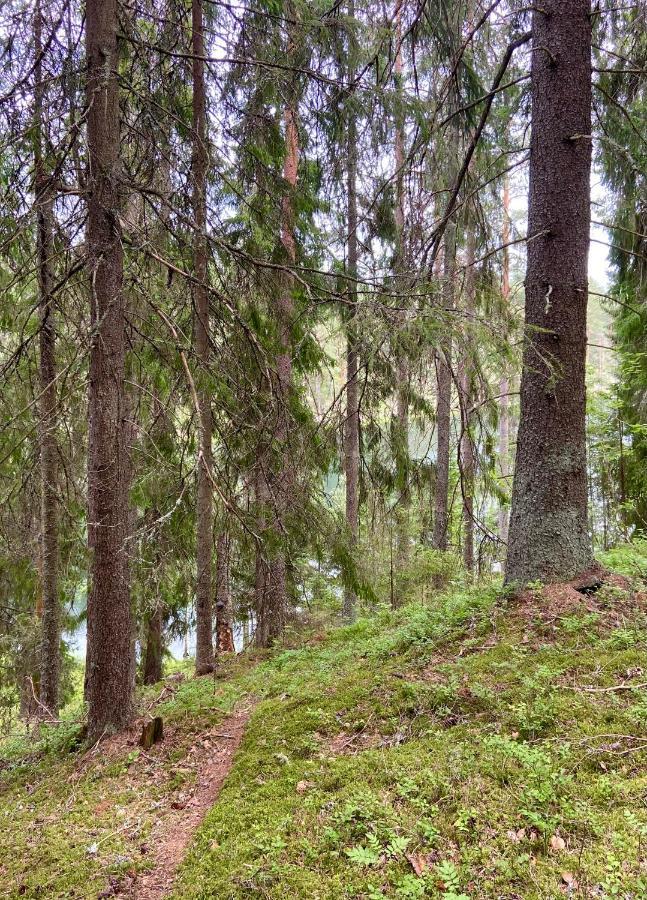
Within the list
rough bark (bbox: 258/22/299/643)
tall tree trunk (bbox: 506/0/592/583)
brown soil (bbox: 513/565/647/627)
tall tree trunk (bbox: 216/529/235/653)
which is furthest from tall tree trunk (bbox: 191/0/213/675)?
brown soil (bbox: 513/565/647/627)

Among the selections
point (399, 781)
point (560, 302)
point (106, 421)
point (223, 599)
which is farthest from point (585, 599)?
point (223, 599)

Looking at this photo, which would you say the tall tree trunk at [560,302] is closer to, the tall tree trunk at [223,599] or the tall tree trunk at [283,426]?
the tall tree trunk at [283,426]

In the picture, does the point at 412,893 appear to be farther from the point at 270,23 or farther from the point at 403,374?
the point at 270,23

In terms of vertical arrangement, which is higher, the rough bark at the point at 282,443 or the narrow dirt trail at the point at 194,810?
the rough bark at the point at 282,443

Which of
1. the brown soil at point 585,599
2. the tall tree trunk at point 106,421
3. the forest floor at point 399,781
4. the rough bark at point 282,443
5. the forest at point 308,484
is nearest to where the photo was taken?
the forest floor at point 399,781

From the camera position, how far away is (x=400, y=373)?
478 cm

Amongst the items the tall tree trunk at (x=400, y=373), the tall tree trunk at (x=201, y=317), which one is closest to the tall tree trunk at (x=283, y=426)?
the tall tree trunk at (x=201, y=317)

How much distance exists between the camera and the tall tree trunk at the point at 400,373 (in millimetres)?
4125

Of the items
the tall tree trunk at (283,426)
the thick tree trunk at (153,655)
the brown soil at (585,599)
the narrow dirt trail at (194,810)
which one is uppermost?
the tall tree trunk at (283,426)

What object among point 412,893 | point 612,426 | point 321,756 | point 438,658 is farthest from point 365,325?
point 612,426

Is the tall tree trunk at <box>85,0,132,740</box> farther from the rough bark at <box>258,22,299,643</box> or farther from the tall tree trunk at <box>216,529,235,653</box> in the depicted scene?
the rough bark at <box>258,22,299,643</box>

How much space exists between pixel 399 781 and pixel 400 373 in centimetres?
323

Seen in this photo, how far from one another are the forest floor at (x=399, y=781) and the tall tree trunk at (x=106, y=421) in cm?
52

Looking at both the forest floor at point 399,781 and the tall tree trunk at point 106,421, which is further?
the tall tree trunk at point 106,421
